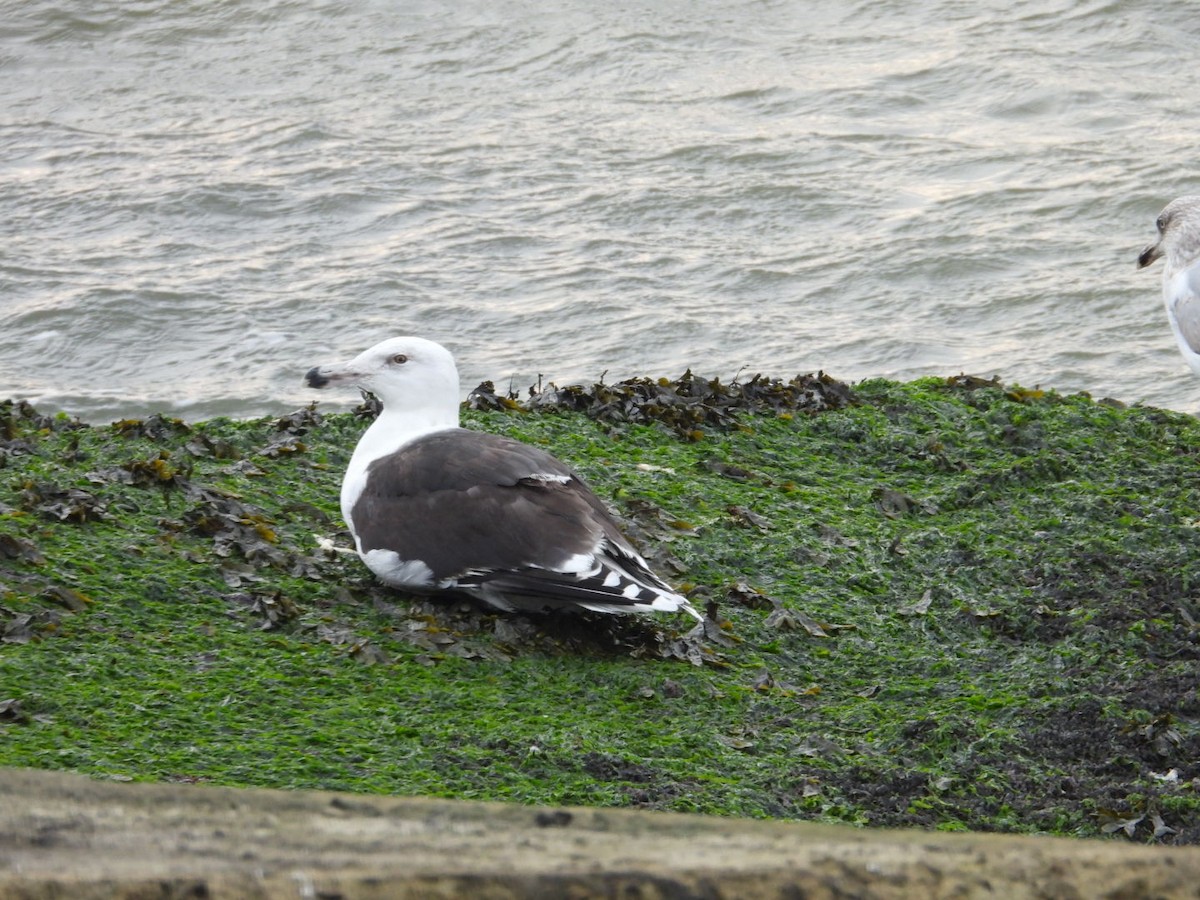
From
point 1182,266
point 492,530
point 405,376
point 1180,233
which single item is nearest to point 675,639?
point 492,530

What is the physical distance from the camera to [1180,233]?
870cm

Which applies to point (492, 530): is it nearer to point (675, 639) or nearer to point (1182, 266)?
point (675, 639)

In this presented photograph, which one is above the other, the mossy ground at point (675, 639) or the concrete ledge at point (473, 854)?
the concrete ledge at point (473, 854)

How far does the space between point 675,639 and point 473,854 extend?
344 centimetres

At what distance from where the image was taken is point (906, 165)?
47.8ft

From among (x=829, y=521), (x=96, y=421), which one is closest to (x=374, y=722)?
(x=829, y=521)

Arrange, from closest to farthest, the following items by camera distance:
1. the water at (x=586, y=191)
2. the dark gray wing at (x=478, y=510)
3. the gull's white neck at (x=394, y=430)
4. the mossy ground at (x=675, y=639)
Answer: the mossy ground at (x=675, y=639) → the dark gray wing at (x=478, y=510) → the gull's white neck at (x=394, y=430) → the water at (x=586, y=191)

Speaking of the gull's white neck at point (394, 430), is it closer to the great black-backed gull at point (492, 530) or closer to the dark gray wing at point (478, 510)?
the great black-backed gull at point (492, 530)

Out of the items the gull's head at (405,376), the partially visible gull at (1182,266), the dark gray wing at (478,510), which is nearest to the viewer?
the dark gray wing at (478,510)

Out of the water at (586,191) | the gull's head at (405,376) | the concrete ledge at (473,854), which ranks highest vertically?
the concrete ledge at (473,854)

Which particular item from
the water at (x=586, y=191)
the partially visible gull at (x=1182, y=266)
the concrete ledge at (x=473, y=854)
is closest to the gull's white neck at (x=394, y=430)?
the concrete ledge at (x=473, y=854)

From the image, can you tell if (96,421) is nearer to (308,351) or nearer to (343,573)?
(308,351)

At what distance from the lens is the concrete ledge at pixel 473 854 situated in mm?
1557

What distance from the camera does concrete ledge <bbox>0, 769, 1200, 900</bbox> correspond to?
1.56 meters
